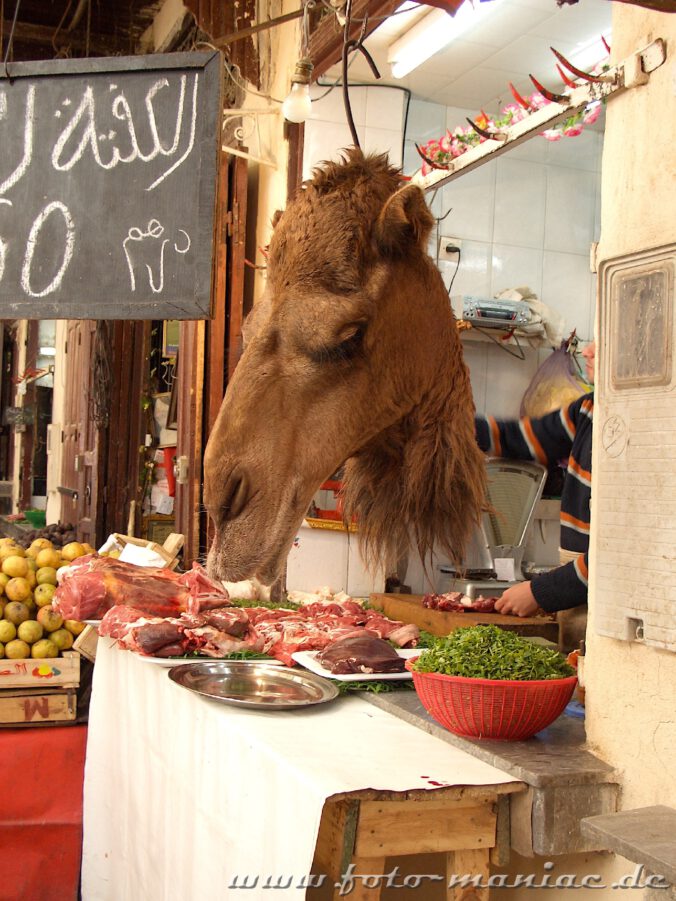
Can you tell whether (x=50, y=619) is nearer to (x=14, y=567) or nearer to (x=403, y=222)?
(x=14, y=567)

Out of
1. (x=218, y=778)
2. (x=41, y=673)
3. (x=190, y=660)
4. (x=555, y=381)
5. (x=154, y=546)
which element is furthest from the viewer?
(x=555, y=381)

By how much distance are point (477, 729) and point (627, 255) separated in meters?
1.03

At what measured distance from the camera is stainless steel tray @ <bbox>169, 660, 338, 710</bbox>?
7.74 ft

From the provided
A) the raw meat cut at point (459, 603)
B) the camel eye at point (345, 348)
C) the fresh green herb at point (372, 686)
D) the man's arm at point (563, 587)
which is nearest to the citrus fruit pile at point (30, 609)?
the raw meat cut at point (459, 603)

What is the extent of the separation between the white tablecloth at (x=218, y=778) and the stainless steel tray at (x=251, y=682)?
40 millimetres

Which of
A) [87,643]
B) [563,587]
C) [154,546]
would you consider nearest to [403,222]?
[563,587]

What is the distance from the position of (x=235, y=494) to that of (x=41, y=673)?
98.6 inches

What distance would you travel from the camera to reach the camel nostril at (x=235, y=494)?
1776mm

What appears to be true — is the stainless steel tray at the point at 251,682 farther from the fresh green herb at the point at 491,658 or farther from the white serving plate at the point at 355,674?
the fresh green herb at the point at 491,658

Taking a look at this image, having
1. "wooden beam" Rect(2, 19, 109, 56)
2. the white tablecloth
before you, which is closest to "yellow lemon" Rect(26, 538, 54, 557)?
the white tablecloth

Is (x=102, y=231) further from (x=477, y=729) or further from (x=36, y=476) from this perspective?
(x=36, y=476)

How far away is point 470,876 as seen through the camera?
177 centimetres

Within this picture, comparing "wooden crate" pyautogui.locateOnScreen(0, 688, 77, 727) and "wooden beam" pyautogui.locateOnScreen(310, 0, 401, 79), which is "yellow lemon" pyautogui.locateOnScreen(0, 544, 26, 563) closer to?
"wooden crate" pyautogui.locateOnScreen(0, 688, 77, 727)

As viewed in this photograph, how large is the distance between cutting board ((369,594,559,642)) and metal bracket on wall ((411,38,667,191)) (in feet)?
4.93
